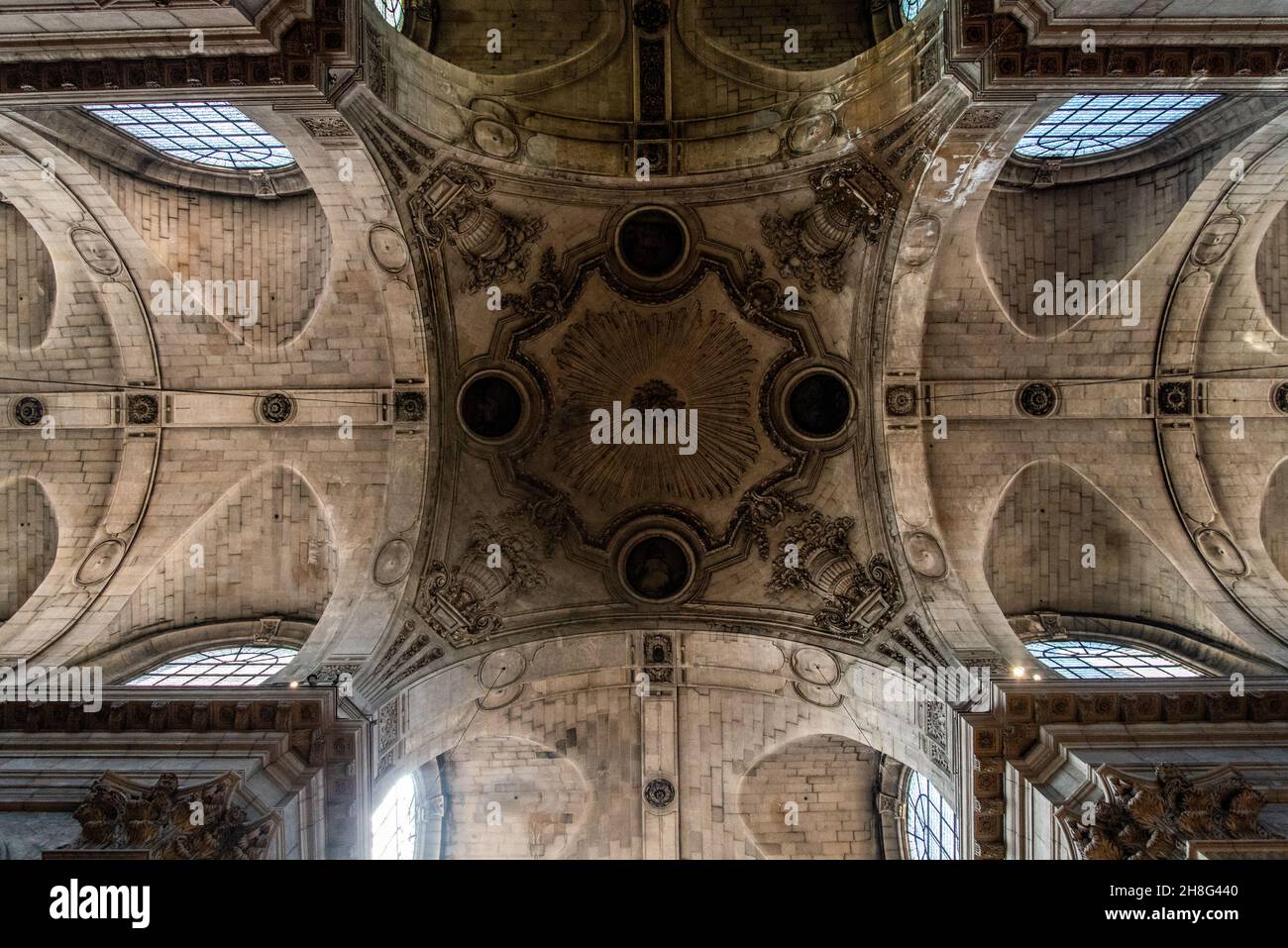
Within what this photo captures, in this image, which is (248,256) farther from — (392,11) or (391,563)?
(391,563)

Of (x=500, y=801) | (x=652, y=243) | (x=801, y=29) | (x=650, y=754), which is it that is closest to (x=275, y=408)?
(x=652, y=243)

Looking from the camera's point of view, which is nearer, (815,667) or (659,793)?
(815,667)

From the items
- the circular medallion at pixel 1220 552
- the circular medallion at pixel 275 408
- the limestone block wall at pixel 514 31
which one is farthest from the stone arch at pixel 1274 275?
the circular medallion at pixel 275 408

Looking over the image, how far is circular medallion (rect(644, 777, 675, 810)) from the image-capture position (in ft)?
54.6

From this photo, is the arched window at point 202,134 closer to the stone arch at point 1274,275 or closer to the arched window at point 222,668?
the arched window at point 222,668

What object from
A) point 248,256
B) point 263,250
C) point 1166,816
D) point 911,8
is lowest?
point 1166,816

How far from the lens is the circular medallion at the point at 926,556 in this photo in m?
14.9

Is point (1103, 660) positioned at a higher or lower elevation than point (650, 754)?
higher

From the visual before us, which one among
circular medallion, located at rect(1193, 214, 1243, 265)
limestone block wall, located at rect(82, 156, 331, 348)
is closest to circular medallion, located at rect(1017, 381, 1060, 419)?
circular medallion, located at rect(1193, 214, 1243, 265)

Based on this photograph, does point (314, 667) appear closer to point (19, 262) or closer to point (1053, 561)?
point (19, 262)

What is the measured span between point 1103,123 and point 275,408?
18617 millimetres

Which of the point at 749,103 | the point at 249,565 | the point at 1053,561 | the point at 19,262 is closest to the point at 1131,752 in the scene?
the point at 1053,561

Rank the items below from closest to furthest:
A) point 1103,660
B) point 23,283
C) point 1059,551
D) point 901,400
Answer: point 1103,660
point 23,283
point 901,400
point 1059,551

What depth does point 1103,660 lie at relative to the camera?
50.8 ft
